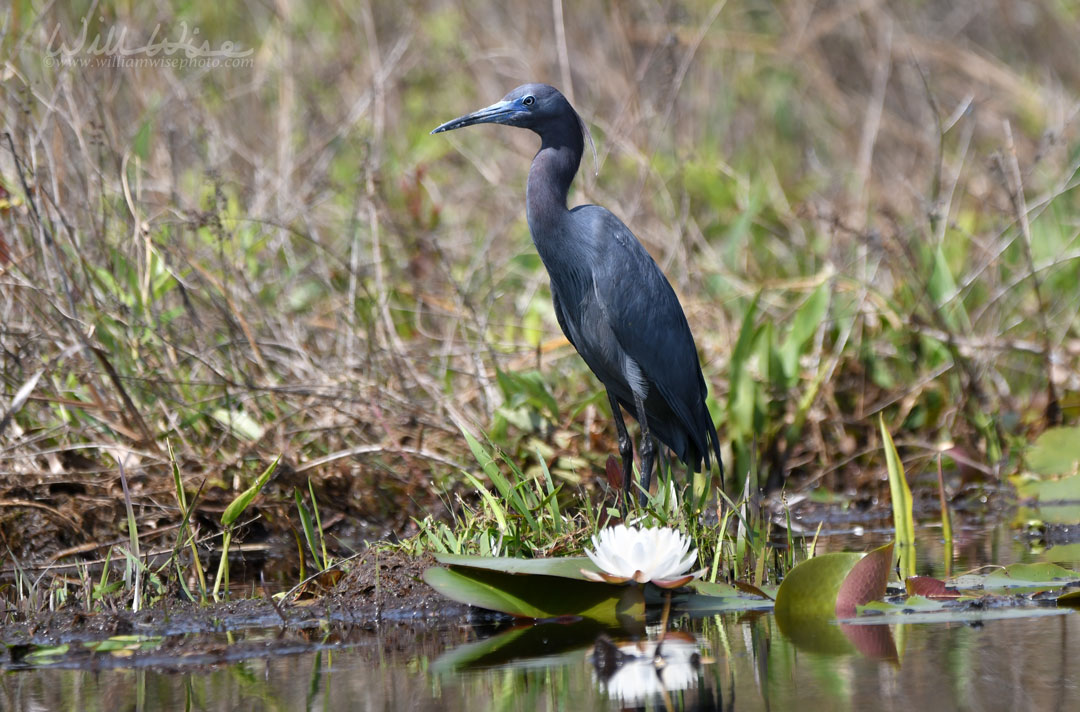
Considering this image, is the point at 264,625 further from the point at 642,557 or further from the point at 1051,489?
the point at 1051,489

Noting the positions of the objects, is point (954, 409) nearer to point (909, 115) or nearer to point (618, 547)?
point (618, 547)

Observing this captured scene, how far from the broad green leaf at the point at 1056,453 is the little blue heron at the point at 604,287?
1.47 metres

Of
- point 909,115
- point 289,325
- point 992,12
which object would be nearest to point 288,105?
point 289,325

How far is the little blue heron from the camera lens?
4.32m

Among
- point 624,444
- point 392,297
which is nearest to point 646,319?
point 624,444

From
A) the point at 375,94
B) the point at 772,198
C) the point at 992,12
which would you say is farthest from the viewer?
the point at 992,12

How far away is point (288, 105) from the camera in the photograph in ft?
21.7

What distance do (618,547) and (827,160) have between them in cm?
742

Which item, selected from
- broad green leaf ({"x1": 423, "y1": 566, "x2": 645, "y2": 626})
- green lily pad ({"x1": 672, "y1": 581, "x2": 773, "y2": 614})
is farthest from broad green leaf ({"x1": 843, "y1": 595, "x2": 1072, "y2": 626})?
broad green leaf ({"x1": 423, "y1": 566, "x2": 645, "y2": 626})

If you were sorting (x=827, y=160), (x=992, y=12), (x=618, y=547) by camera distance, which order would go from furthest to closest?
(x=992, y=12) < (x=827, y=160) < (x=618, y=547)

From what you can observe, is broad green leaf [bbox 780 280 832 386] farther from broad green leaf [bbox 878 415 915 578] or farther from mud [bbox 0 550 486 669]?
mud [bbox 0 550 486 669]

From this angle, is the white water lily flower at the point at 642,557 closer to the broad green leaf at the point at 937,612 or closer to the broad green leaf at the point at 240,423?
the broad green leaf at the point at 937,612

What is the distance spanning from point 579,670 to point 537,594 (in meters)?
0.58

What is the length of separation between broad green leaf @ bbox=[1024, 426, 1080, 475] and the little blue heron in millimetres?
1472
